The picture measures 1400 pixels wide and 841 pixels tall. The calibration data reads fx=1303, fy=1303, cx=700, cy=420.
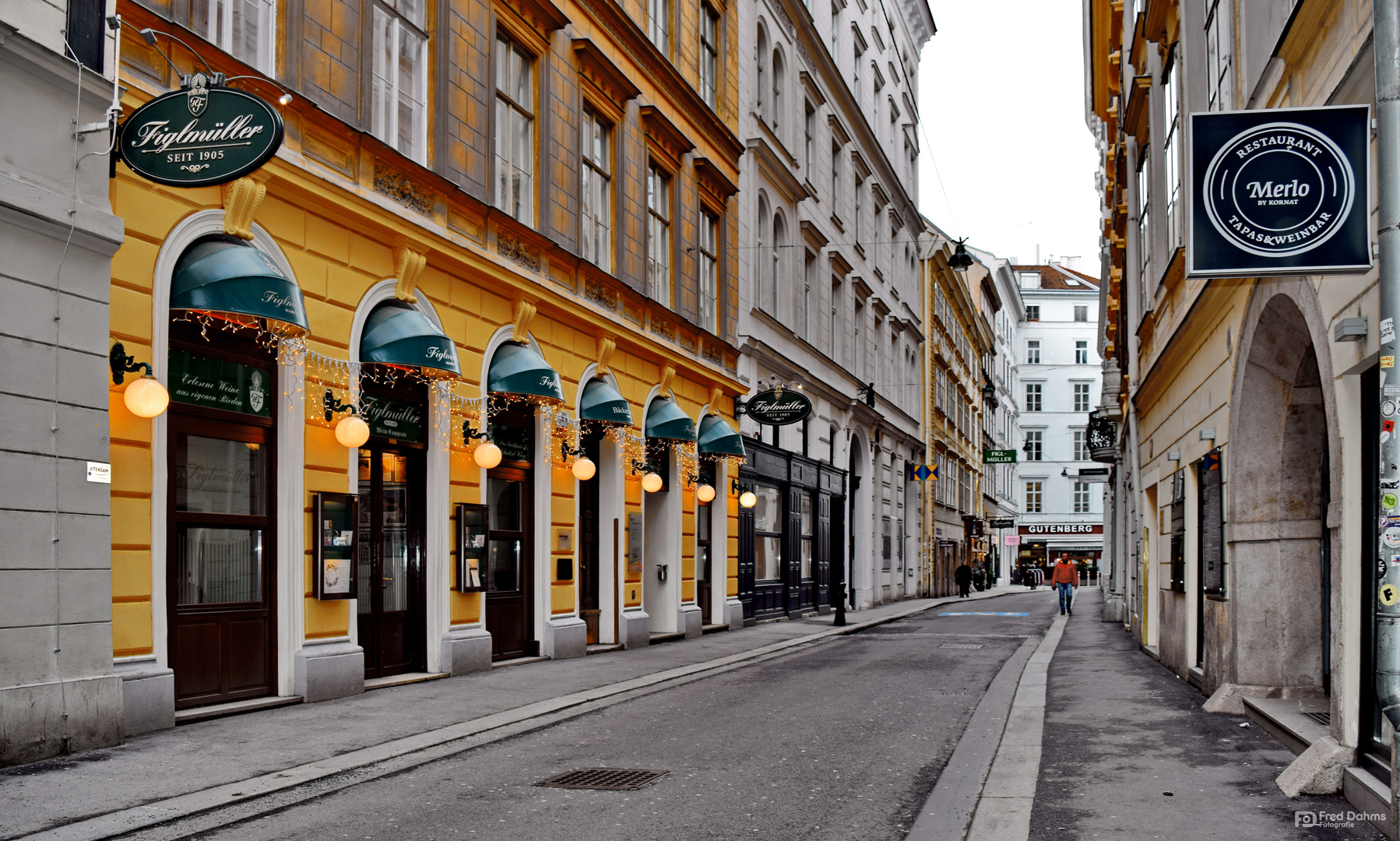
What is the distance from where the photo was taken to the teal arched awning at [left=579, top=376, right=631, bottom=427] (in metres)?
18.3

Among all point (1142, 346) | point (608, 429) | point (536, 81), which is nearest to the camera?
point (536, 81)

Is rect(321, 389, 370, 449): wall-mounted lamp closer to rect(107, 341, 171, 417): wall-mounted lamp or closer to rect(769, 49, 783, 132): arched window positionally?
rect(107, 341, 171, 417): wall-mounted lamp

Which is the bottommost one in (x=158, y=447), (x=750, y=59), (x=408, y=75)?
(x=158, y=447)

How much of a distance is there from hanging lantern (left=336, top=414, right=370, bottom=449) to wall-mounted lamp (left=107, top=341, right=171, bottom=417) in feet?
8.38

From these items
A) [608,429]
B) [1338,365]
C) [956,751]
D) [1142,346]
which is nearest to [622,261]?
[608,429]

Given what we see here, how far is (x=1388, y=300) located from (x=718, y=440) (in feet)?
57.2

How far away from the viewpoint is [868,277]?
38.7m

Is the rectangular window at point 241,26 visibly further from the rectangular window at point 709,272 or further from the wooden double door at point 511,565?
the rectangular window at point 709,272

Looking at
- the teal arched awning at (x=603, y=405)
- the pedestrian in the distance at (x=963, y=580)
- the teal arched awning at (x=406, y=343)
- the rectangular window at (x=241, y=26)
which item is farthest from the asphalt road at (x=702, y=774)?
the pedestrian in the distance at (x=963, y=580)

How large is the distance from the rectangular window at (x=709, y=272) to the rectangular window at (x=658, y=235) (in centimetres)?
185

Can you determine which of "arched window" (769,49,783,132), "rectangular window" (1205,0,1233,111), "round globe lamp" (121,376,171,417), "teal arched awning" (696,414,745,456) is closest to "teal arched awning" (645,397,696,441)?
"teal arched awning" (696,414,745,456)

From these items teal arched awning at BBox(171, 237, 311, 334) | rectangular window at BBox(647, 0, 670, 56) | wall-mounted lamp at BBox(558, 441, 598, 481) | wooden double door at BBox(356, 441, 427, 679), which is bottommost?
wooden double door at BBox(356, 441, 427, 679)

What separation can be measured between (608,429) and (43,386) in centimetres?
1069

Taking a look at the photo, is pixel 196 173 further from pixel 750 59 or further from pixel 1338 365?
pixel 750 59
